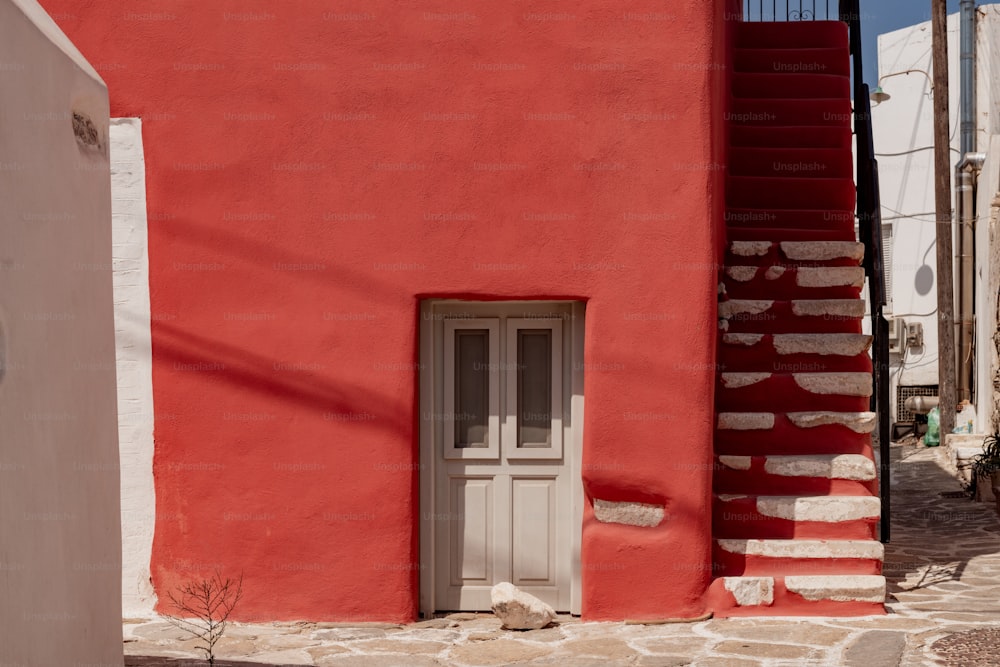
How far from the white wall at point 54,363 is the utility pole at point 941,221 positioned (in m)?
13.0

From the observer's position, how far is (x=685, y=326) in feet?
21.2

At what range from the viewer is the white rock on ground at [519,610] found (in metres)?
6.34

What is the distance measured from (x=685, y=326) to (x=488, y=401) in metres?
1.27

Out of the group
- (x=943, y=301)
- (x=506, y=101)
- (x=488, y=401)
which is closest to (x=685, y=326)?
(x=488, y=401)

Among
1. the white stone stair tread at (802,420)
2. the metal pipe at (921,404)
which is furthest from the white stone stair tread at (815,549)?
the metal pipe at (921,404)

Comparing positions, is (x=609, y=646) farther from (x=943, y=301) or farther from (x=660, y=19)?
(x=943, y=301)

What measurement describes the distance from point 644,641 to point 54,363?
3434 millimetres

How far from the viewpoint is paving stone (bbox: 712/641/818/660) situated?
566 cm

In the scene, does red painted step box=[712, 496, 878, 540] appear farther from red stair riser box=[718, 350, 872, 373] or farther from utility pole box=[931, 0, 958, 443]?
utility pole box=[931, 0, 958, 443]

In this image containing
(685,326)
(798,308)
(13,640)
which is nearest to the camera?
(13,640)

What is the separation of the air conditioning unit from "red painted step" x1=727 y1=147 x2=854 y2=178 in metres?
11.9

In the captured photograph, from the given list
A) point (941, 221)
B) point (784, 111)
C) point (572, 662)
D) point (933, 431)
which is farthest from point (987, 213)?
point (572, 662)

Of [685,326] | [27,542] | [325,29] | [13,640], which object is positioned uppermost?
[325,29]

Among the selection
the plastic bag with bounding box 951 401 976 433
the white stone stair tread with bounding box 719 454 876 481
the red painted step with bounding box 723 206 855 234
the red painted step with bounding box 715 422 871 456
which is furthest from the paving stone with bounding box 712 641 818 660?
the plastic bag with bounding box 951 401 976 433
